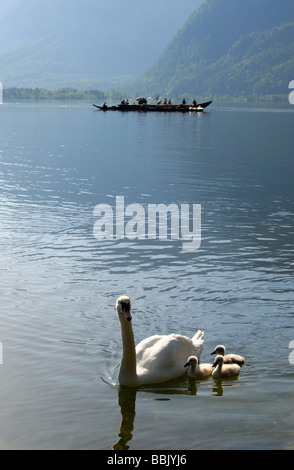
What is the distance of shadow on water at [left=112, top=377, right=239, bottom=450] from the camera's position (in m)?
14.1

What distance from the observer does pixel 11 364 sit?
1677 cm

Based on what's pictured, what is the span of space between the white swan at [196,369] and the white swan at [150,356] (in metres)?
0.24

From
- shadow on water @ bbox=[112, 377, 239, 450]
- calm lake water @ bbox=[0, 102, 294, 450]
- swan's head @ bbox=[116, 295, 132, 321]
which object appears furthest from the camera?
swan's head @ bbox=[116, 295, 132, 321]

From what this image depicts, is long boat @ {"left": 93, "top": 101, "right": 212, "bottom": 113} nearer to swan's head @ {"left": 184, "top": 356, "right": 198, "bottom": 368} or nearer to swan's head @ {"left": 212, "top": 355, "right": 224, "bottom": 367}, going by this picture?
swan's head @ {"left": 212, "top": 355, "right": 224, "bottom": 367}

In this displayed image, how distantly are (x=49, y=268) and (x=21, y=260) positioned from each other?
5.95ft

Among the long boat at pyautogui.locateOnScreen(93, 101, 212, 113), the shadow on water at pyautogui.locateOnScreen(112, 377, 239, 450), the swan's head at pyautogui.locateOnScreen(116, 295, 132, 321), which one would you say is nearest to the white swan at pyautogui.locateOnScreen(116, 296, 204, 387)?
the swan's head at pyautogui.locateOnScreen(116, 295, 132, 321)

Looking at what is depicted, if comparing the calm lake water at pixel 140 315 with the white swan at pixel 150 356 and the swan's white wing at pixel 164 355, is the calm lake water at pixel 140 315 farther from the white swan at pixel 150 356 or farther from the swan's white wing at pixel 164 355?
the swan's white wing at pixel 164 355

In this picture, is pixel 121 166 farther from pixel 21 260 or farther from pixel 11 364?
pixel 11 364

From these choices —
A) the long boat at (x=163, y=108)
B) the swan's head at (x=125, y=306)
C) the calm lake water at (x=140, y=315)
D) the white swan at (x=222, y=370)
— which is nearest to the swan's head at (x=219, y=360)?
the white swan at (x=222, y=370)

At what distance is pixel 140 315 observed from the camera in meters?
20.5

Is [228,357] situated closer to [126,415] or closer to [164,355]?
[164,355]

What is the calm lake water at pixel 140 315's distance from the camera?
1375 centimetres

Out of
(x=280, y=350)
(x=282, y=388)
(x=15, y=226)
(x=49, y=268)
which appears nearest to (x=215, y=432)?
(x=282, y=388)

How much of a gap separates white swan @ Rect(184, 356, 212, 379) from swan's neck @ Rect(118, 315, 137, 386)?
4.69 ft
